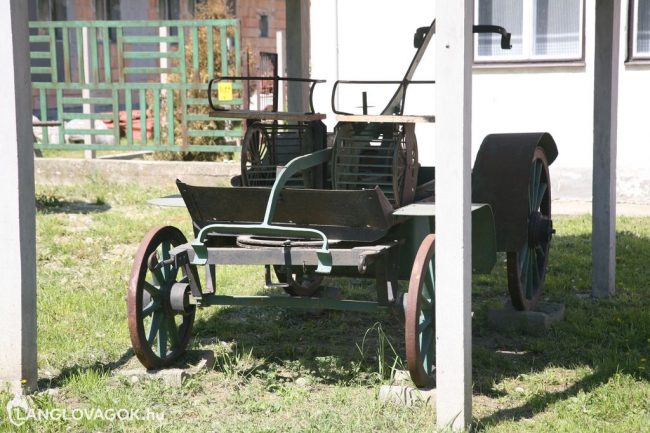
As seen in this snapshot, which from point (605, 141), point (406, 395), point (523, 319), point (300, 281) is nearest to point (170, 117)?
point (300, 281)

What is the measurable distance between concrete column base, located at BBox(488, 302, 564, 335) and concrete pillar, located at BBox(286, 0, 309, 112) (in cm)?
236

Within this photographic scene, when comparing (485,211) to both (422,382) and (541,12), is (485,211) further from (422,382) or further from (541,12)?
(541,12)

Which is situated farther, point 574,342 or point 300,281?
point 300,281

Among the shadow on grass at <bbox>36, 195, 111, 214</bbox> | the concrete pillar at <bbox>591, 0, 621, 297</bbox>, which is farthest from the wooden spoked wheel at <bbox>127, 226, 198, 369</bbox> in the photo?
the shadow on grass at <bbox>36, 195, 111, 214</bbox>

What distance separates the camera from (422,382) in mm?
5004

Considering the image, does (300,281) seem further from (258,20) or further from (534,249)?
(258,20)

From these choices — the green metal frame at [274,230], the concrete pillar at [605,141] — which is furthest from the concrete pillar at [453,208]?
the concrete pillar at [605,141]

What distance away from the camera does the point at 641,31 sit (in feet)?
38.4

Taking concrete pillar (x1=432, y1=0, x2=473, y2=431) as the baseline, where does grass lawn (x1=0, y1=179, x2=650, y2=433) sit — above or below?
below

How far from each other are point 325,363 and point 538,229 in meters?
1.73

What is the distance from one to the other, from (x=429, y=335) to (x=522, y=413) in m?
0.61

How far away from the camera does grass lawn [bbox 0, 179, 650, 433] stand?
4820mm

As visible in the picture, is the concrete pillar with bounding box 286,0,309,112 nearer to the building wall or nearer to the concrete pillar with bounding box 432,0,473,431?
the concrete pillar with bounding box 432,0,473,431

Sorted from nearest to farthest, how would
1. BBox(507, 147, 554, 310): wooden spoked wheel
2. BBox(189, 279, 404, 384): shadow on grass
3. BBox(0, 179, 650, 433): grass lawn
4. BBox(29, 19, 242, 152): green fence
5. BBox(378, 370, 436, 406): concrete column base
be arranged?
BBox(0, 179, 650, 433): grass lawn
BBox(378, 370, 436, 406): concrete column base
BBox(189, 279, 404, 384): shadow on grass
BBox(507, 147, 554, 310): wooden spoked wheel
BBox(29, 19, 242, 152): green fence
